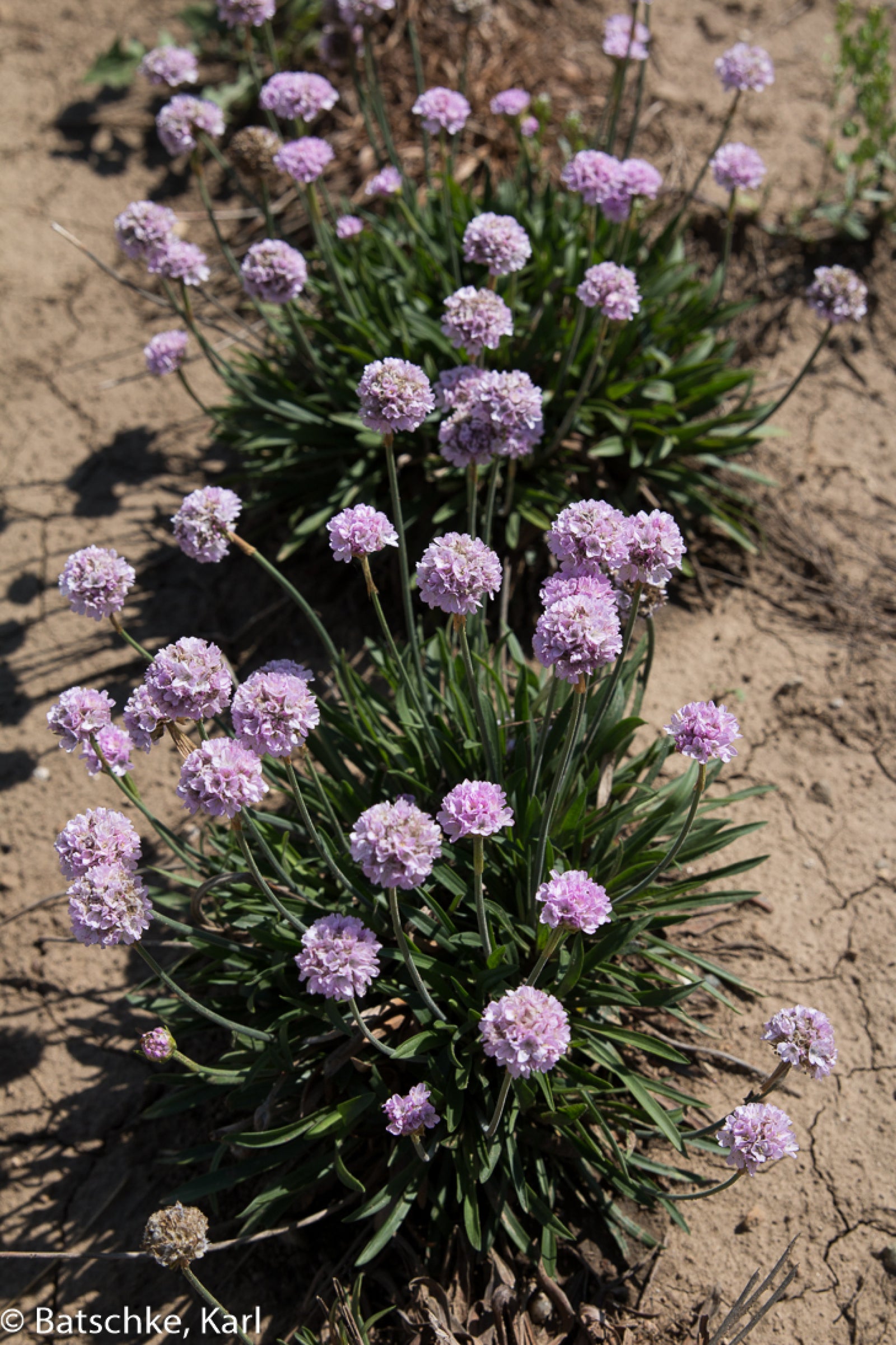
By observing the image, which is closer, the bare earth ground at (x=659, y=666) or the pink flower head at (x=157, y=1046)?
the pink flower head at (x=157, y=1046)

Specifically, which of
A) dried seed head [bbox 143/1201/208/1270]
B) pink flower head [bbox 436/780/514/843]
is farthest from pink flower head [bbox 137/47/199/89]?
dried seed head [bbox 143/1201/208/1270]

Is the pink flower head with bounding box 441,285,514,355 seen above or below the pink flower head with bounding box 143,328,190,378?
above

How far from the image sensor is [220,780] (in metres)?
2.61

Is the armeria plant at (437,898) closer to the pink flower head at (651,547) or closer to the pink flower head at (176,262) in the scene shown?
the pink flower head at (651,547)

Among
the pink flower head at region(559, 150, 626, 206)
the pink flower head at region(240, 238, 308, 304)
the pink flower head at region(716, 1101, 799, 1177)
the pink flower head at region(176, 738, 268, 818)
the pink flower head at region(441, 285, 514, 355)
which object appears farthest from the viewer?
the pink flower head at region(559, 150, 626, 206)

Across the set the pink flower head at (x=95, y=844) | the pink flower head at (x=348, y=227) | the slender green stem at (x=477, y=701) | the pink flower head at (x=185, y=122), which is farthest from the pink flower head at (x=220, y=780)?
the pink flower head at (x=348, y=227)

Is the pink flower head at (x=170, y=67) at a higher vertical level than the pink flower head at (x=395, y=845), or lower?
higher

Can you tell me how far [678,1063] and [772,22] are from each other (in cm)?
735

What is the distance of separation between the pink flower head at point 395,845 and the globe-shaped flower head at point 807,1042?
117cm

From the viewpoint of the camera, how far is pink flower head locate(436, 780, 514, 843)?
2.65 metres

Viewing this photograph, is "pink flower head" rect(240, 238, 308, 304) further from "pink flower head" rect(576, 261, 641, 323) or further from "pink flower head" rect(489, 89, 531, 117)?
"pink flower head" rect(489, 89, 531, 117)

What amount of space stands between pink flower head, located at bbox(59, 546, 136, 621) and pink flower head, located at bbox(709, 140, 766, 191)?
3.28 meters

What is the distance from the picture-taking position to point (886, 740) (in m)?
4.74

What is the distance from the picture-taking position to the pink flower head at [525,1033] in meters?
2.49
